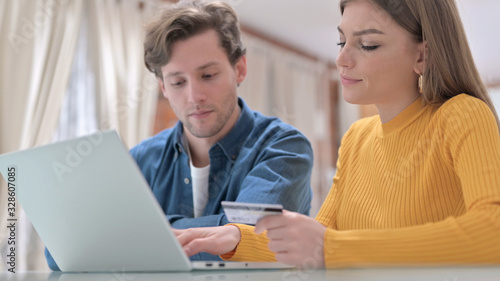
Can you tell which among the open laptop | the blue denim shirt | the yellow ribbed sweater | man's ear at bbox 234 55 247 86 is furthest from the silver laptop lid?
A: man's ear at bbox 234 55 247 86

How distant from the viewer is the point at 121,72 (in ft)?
12.4

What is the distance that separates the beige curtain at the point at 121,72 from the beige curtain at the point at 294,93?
129 centimetres

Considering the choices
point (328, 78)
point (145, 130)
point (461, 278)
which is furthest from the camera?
point (328, 78)

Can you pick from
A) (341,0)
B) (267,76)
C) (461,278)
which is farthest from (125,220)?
(267,76)

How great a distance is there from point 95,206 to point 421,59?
2.60ft

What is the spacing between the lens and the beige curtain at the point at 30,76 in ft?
10.2

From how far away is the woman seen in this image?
0.84 metres

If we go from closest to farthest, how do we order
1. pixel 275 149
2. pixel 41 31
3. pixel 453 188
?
pixel 453 188
pixel 275 149
pixel 41 31

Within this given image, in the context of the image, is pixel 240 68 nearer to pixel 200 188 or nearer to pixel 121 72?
pixel 200 188

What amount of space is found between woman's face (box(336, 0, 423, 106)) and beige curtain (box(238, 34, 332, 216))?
3.76m

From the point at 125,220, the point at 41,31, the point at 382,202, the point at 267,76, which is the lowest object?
the point at 382,202

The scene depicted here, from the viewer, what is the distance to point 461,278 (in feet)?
1.76

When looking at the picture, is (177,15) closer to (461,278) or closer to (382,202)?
(382,202)

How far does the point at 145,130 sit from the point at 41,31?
102cm
